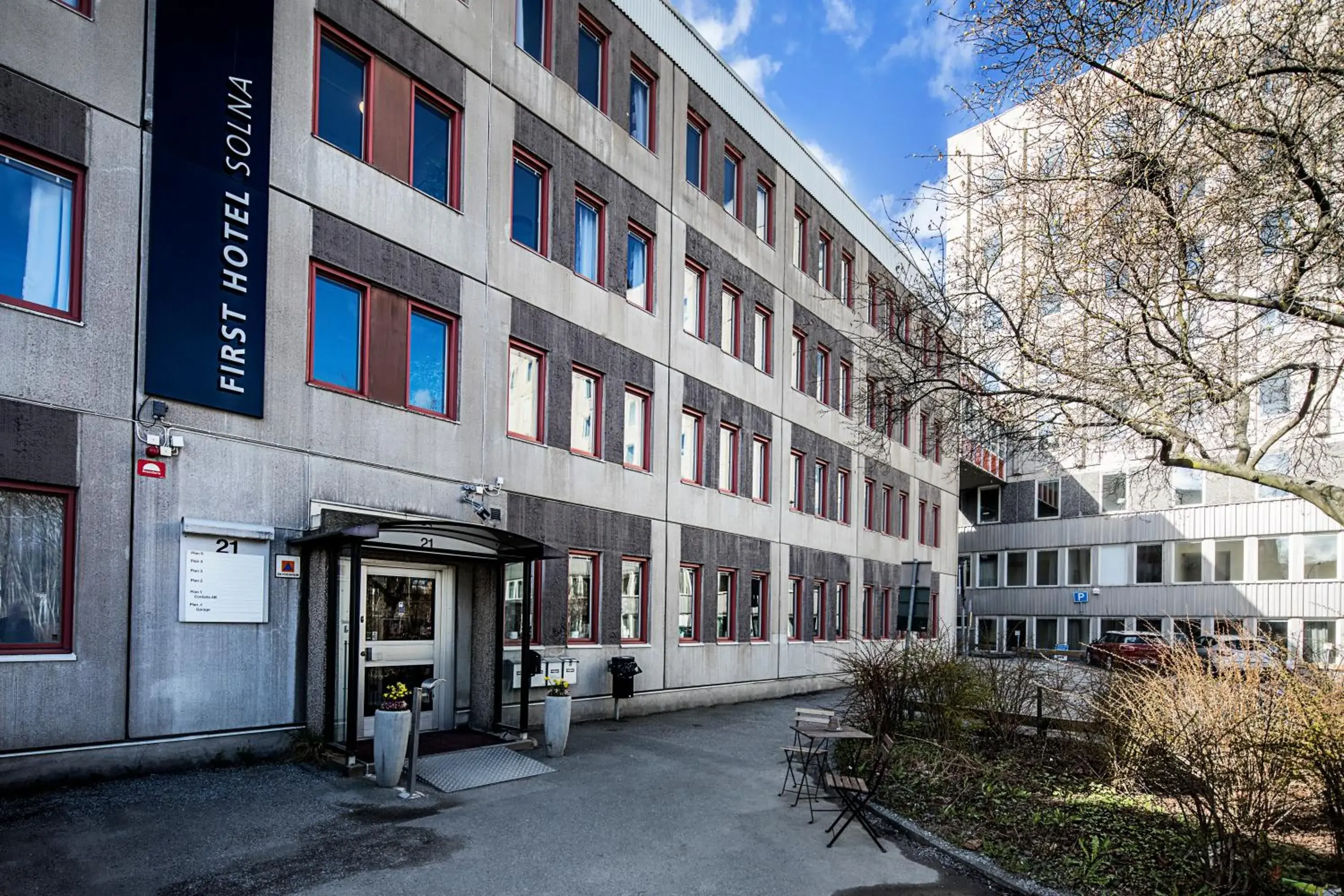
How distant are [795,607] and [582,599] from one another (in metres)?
9.13

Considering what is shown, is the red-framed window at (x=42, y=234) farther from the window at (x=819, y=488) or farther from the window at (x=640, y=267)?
the window at (x=819, y=488)

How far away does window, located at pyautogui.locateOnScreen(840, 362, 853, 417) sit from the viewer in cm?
2567

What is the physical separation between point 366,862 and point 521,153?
11.1 meters

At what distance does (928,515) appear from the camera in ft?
108

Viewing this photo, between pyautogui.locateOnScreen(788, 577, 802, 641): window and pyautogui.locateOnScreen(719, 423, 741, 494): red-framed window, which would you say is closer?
pyautogui.locateOnScreen(719, 423, 741, 494): red-framed window

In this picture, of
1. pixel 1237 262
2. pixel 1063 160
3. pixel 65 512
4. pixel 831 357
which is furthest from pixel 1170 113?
pixel 831 357

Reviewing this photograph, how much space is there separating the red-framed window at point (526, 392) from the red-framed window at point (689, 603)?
498cm

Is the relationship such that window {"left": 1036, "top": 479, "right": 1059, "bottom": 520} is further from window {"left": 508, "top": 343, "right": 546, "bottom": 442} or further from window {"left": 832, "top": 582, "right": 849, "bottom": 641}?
window {"left": 508, "top": 343, "right": 546, "bottom": 442}

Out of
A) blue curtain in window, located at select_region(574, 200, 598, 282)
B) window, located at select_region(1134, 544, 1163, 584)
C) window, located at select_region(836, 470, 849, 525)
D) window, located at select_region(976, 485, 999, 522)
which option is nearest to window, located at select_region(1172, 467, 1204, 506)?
window, located at select_region(1134, 544, 1163, 584)

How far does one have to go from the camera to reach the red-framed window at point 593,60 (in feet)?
52.6

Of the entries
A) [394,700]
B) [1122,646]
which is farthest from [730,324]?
[1122,646]

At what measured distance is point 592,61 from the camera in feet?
53.6

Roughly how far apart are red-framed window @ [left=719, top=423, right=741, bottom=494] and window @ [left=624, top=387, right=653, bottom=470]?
2868 millimetres

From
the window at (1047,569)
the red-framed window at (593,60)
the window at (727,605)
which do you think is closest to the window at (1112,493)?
the window at (1047,569)
